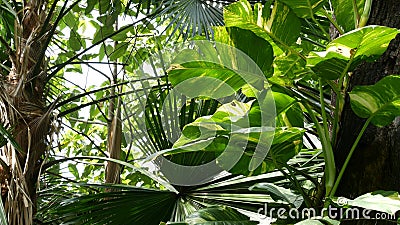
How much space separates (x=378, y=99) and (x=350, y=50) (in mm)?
78

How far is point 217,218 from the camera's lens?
0.62 m

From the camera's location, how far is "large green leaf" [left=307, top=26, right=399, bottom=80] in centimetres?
55

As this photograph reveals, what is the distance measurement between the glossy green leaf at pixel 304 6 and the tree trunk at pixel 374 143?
8 centimetres

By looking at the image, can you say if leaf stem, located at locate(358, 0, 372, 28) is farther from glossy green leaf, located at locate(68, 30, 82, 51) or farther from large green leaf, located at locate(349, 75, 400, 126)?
glossy green leaf, located at locate(68, 30, 82, 51)

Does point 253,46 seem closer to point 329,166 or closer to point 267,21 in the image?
point 267,21

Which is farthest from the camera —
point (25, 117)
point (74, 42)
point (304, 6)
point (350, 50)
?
point (74, 42)

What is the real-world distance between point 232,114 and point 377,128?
0.63 ft

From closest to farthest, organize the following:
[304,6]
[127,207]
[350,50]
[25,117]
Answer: [350,50], [304,6], [127,207], [25,117]

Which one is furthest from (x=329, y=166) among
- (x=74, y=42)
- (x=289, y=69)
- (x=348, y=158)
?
(x=74, y=42)

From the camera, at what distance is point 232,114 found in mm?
703

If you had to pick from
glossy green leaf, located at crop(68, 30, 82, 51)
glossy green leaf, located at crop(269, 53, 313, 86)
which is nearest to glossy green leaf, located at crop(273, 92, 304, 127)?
glossy green leaf, located at crop(269, 53, 313, 86)

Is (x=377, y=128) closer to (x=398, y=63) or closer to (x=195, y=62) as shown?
(x=398, y=63)

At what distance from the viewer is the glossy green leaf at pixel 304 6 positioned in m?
0.68

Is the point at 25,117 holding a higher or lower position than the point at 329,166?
higher
